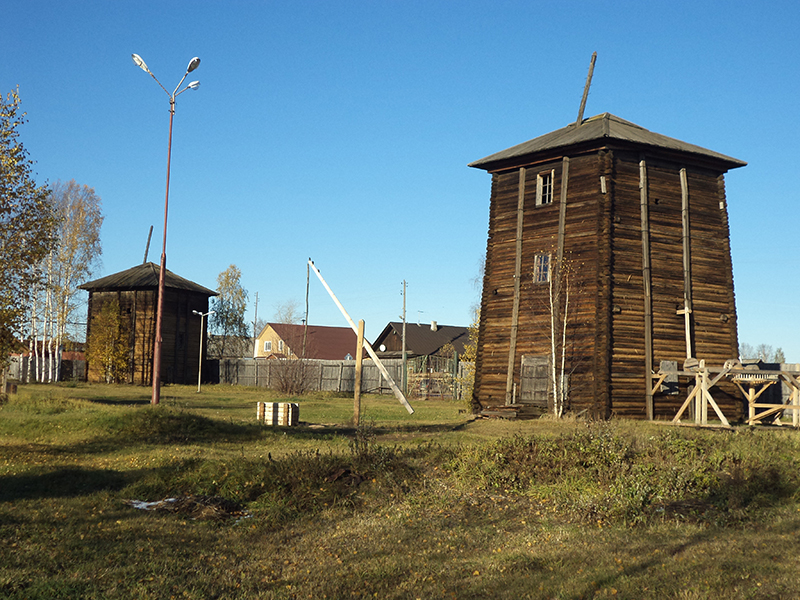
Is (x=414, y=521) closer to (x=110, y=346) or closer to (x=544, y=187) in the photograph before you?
(x=544, y=187)

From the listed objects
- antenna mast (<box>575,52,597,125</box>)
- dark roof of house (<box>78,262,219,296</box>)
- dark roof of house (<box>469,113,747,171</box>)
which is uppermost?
antenna mast (<box>575,52,597,125</box>)

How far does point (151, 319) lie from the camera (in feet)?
178

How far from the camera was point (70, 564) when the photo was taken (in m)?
7.49

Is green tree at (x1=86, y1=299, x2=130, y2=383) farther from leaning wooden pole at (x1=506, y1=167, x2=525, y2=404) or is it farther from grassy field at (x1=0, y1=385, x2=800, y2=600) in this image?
grassy field at (x1=0, y1=385, x2=800, y2=600)

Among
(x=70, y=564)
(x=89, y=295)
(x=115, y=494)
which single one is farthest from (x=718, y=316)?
(x=89, y=295)

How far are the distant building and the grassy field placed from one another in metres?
38.9

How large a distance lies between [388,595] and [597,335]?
20150mm

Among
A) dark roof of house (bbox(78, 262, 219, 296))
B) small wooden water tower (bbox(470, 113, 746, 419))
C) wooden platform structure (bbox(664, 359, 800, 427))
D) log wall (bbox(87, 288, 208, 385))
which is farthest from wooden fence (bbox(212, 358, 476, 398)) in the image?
wooden platform structure (bbox(664, 359, 800, 427))

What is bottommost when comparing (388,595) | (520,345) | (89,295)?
(388,595)

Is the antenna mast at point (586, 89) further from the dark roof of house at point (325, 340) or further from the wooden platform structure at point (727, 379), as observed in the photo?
the dark roof of house at point (325, 340)

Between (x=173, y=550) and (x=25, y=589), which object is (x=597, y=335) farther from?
(x=25, y=589)

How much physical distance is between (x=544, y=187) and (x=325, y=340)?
60.5 metres

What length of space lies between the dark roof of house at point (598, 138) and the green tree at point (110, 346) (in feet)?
116

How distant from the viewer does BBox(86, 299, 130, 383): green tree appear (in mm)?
54125
